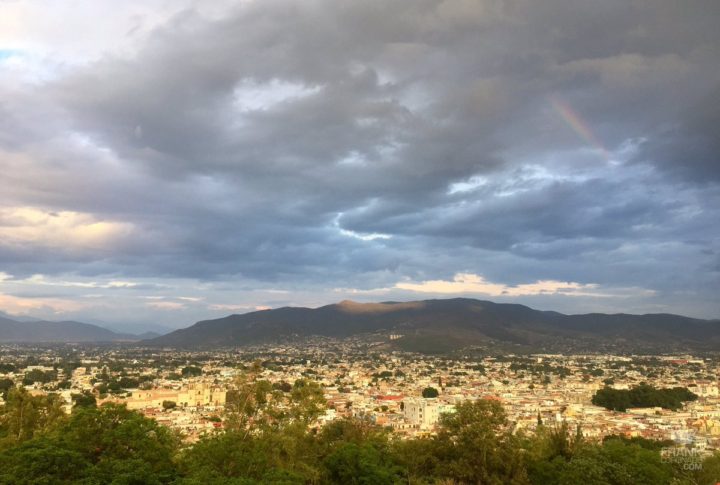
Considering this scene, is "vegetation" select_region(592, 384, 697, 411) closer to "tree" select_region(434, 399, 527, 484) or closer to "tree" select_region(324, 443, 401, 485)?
"tree" select_region(434, 399, 527, 484)

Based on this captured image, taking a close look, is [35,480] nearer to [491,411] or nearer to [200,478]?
[200,478]

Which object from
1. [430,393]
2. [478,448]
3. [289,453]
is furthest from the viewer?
[430,393]

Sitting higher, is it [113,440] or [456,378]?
[113,440]

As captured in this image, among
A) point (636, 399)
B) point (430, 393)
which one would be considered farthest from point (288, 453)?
point (636, 399)

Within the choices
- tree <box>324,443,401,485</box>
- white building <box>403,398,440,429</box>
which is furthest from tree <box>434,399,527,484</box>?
white building <box>403,398,440,429</box>

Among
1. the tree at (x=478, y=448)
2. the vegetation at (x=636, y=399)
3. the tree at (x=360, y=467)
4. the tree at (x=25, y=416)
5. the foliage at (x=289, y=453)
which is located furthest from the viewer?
the vegetation at (x=636, y=399)

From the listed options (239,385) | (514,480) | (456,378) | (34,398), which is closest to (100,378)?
(456,378)

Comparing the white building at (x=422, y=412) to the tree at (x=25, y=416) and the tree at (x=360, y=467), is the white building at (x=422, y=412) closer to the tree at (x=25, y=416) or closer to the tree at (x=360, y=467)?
the tree at (x=360, y=467)

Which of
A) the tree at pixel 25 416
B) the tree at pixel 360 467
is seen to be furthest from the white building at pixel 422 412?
the tree at pixel 25 416

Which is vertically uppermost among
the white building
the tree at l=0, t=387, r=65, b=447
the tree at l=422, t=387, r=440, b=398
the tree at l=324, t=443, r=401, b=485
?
the tree at l=0, t=387, r=65, b=447

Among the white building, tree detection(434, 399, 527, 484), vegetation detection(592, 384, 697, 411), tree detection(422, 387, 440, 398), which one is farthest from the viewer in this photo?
tree detection(422, 387, 440, 398)

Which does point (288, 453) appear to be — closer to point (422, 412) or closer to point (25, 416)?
point (25, 416)
